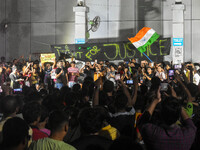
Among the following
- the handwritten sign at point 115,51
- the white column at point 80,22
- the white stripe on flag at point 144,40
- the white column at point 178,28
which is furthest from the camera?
the white column at point 80,22

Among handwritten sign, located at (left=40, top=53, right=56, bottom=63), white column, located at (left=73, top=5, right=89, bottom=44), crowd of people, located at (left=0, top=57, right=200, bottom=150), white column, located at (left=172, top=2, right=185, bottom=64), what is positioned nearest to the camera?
crowd of people, located at (left=0, top=57, right=200, bottom=150)

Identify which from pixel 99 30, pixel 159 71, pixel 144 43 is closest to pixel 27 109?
pixel 159 71

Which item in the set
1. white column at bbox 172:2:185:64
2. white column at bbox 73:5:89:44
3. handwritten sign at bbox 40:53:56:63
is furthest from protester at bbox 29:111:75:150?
white column at bbox 73:5:89:44

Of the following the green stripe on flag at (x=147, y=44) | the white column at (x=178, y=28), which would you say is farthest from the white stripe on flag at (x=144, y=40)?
the white column at (x=178, y=28)

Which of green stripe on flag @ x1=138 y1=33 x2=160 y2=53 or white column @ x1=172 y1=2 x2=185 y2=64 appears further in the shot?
white column @ x1=172 y1=2 x2=185 y2=64

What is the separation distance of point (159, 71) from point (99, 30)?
9.57m

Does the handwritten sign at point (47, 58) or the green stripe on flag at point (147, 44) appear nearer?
the green stripe on flag at point (147, 44)

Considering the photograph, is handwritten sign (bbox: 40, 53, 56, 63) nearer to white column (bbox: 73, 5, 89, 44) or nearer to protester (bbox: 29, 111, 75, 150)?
white column (bbox: 73, 5, 89, 44)

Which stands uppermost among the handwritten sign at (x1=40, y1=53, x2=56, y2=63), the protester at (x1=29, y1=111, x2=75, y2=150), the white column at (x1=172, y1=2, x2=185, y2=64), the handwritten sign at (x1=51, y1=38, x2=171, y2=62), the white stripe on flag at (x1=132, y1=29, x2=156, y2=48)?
the white column at (x1=172, y1=2, x2=185, y2=64)

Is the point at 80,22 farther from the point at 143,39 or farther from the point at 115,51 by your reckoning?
the point at 143,39

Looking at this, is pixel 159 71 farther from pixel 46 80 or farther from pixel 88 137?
pixel 88 137

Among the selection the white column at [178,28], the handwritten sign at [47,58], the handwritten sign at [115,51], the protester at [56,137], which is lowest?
the protester at [56,137]

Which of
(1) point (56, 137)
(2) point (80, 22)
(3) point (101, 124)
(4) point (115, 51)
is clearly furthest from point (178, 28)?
(1) point (56, 137)

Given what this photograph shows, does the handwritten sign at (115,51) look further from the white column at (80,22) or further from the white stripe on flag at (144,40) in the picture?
the white column at (80,22)
